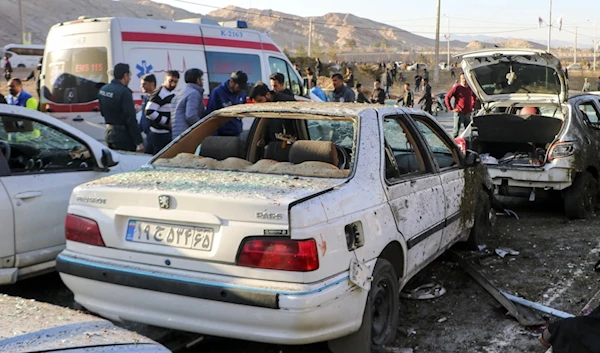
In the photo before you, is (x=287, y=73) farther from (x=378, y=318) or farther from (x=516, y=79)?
(x=378, y=318)

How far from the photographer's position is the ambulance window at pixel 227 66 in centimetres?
1051

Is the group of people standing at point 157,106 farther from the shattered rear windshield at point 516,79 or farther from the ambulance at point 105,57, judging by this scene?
the shattered rear windshield at point 516,79

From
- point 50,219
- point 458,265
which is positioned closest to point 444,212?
point 458,265

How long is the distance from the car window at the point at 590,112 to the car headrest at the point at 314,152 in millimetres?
5181

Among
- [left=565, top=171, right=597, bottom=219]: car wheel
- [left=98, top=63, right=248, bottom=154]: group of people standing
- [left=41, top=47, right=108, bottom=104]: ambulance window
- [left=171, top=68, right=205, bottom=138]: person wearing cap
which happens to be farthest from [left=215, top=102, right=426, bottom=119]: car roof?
[left=41, top=47, right=108, bottom=104]: ambulance window

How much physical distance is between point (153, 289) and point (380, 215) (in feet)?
4.32

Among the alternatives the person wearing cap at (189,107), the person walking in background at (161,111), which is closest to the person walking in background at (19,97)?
the person walking in background at (161,111)

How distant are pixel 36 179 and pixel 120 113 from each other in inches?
127

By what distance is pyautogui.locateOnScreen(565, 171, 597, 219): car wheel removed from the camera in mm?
7223

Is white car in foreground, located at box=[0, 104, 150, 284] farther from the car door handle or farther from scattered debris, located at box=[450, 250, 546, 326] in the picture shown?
scattered debris, located at box=[450, 250, 546, 326]

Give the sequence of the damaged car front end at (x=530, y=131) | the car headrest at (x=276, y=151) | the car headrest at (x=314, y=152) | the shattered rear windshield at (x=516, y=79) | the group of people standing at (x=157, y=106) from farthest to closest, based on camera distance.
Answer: the shattered rear windshield at (x=516, y=79) → the group of people standing at (x=157, y=106) → the damaged car front end at (x=530, y=131) → the car headrest at (x=276, y=151) → the car headrest at (x=314, y=152)

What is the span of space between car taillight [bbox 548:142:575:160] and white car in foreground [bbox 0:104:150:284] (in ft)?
16.0

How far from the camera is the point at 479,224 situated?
19.1 feet

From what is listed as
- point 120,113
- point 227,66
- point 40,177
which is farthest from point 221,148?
point 227,66
